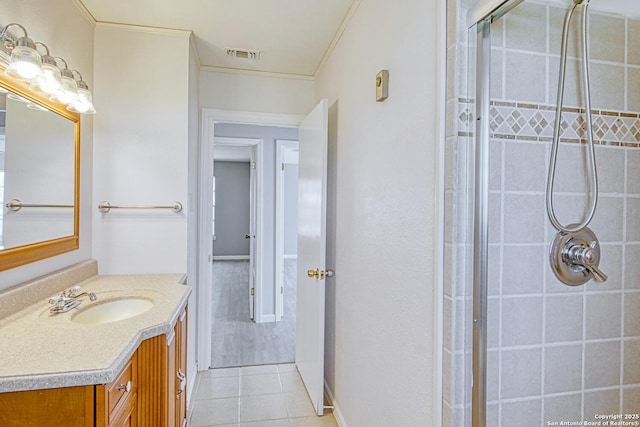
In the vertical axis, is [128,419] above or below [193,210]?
below

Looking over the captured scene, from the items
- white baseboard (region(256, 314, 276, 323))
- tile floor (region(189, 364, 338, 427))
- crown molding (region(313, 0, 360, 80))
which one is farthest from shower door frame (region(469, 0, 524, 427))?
white baseboard (region(256, 314, 276, 323))

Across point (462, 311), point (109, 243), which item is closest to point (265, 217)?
point (109, 243)

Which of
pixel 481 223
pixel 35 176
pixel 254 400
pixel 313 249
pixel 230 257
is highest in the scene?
pixel 35 176

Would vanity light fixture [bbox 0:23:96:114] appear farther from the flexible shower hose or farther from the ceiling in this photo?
the flexible shower hose

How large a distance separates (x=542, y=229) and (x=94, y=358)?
55.2 inches

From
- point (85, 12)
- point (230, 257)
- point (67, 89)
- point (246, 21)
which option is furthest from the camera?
point (230, 257)

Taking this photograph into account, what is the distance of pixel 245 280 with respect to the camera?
20.0 feet

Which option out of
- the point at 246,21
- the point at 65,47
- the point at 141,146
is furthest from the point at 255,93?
the point at 65,47

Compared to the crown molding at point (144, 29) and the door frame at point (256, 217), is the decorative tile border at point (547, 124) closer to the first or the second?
the crown molding at point (144, 29)

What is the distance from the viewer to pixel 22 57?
1.24 m

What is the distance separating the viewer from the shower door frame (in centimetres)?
104

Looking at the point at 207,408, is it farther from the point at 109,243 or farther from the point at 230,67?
the point at 230,67

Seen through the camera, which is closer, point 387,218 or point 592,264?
point 592,264

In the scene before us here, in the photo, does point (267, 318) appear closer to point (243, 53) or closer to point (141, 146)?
point (141, 146)
